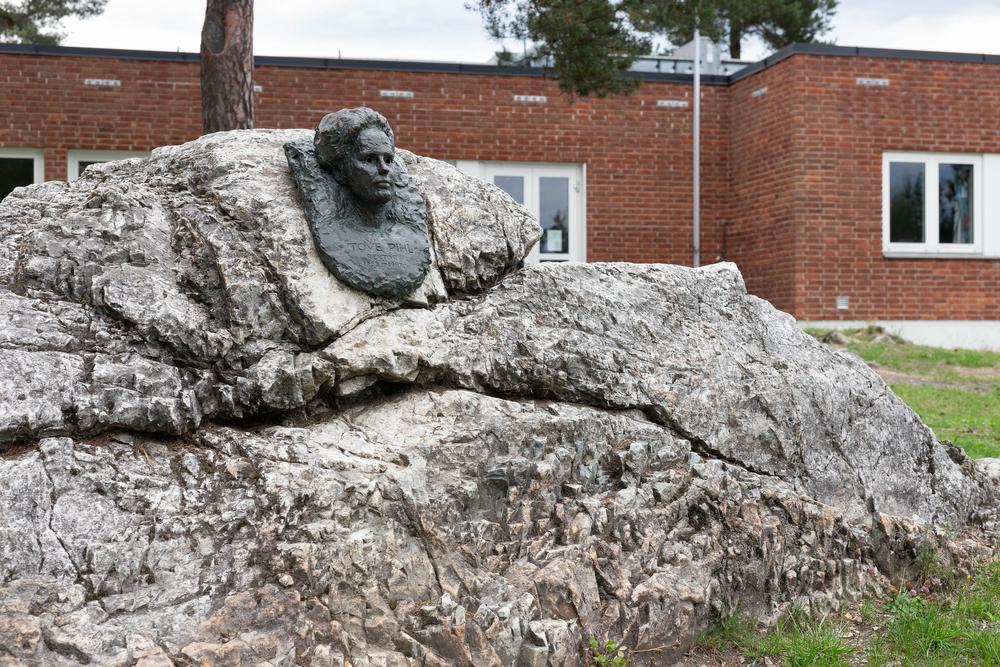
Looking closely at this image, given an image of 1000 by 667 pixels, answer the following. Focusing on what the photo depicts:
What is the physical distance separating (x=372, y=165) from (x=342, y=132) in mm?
171

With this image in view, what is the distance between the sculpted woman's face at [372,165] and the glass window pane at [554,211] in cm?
1107

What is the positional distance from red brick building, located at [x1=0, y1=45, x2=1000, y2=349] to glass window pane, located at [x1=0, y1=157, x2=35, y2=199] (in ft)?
0.09

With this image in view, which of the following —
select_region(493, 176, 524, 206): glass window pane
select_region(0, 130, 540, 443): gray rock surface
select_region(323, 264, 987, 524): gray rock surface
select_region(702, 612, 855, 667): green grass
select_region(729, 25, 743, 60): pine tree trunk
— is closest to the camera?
select_region(0, 130, 540, 443): gray rock surface

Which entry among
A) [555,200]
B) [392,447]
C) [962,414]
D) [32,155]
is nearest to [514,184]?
[555,200]

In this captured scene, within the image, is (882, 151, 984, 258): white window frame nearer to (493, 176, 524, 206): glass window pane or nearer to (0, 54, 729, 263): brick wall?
(0, 54, 729, 263): brick wall

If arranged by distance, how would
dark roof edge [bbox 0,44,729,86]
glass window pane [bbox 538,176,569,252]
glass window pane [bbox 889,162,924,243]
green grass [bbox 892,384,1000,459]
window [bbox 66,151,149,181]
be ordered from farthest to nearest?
glass window pane [bbox 538,176,569,252], glass window pane [bbox 889,162,924,243], window [bbox 66,151,149,181], dark roof edge [bbox 0,44,729,86], green grass [bbox 892,384,1000,459]

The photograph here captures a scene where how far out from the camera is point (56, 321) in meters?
3.27

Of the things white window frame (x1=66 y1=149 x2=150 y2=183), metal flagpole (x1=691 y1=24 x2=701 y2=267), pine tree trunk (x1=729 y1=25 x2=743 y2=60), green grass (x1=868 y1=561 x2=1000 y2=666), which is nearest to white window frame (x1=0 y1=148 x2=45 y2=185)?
white window frame (x1=66 y1=149 x2=150 y2=183)

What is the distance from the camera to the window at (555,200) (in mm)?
14562

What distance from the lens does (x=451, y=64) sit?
14.2m

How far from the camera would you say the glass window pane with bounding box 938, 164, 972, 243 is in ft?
46.6

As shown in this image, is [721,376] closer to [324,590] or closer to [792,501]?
[792,501]

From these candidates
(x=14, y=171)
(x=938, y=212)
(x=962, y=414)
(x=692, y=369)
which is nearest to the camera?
(x=692, y=369)

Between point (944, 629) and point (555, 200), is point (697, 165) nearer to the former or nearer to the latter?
point (555, 200)
